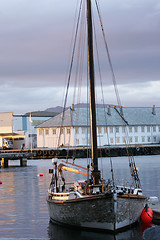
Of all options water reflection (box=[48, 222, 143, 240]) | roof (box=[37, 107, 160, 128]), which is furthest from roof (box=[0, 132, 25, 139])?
water reflection (box=[48, 222, 143, 240])

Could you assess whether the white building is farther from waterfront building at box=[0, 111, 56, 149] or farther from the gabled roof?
waterfront building at box=[0, 111, 56, 149]

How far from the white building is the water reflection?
104 metres

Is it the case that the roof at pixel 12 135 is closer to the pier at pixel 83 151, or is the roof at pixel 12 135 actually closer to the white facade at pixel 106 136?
the white facade at pixel 106 136

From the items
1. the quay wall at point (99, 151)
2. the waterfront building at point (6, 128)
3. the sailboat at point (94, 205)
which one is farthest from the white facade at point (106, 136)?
the sailboat at point (94, 205)

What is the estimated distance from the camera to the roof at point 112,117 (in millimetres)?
133375

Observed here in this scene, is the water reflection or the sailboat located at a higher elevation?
the sailboat

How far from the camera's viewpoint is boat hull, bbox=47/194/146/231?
2116 cm

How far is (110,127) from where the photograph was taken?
445 feet

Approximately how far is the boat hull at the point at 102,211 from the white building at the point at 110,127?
105 m

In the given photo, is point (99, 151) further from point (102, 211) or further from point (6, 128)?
point (102, 211)

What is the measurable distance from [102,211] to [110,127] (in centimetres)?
Result: 11464

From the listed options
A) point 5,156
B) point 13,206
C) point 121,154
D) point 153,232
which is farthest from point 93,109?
point 121,154

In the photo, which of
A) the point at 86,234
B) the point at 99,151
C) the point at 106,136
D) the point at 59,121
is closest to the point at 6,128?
the point at 59,121

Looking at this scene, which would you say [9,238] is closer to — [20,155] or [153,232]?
[153,232]
